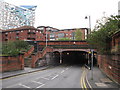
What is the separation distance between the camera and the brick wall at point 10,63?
20.8m

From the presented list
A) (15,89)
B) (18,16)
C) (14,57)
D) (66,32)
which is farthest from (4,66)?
(66,32)

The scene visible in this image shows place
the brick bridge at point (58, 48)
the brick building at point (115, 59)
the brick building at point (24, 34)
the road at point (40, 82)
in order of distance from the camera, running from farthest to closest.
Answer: the brick building at point (24, 34)
the brick bridge at point (58, 48)
the brick building at point (115, 59)
the road at point (40, 82)

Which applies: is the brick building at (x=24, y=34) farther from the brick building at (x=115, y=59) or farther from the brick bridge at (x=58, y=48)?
the brick building at (x=115, y=59)

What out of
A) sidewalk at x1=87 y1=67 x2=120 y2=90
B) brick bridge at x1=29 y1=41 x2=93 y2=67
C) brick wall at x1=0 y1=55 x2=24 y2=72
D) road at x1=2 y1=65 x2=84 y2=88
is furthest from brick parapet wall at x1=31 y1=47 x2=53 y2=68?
sidewalk at x1=87 y1=67 x2=120 y2=90

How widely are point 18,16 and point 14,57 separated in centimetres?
3805

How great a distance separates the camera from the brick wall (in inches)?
818

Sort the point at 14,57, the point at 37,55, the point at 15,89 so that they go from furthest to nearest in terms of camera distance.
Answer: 1. the point at 37,55
2. the point at 14,57
3. the point at 15,89

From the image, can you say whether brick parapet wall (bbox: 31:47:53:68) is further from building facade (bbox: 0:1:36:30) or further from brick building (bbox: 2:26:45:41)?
brick building (bbox: 2:26:45:41)

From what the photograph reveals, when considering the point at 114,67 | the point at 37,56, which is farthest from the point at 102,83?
the point at 37,56

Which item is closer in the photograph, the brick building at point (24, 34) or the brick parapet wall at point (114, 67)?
the brick parapet wall at point (114, 67)

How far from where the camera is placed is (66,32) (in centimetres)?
11250

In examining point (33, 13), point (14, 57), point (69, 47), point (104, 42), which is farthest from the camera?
point (33, 13)

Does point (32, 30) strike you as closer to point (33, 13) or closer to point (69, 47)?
point (33, 13)

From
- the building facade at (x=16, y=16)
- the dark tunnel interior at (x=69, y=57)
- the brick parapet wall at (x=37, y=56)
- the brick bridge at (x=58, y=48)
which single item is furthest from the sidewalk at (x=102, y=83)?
the building facade at (x=16, y=16)
